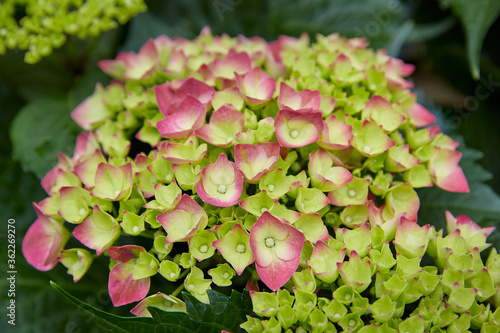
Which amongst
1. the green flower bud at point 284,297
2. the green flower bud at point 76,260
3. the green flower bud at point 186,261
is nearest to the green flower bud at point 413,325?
the green flower bud at point 284,297

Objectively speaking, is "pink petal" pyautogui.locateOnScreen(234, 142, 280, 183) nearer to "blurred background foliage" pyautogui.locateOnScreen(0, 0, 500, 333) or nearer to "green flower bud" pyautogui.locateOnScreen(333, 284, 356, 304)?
"green flower bud" pyautogui.locateOnScreen(333, 284, 356, 304)

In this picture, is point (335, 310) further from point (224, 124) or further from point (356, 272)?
point (224, 124)

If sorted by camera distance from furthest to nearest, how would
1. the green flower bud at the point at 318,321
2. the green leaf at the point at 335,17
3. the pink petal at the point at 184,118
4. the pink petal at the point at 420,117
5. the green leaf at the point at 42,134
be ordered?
1. the green leaf at the point at 335,17
2. the green leaf at the point at 42,134
3. the pink petal at the point at 420,117
4. the pink petal at the point at 184,118
5. the green flower bud at the point at 318,321

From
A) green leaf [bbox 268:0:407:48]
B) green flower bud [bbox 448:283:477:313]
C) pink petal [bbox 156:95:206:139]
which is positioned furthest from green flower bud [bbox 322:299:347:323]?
green leaf [bbox 268:0:407:48]

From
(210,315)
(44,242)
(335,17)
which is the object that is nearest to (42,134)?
(44,242)

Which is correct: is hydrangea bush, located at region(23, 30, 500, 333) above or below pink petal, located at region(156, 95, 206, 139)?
below

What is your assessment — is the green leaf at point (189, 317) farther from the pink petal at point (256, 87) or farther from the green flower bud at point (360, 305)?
the pink petal at point (256, 87)

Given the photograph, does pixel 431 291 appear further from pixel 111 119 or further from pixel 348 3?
pixel 348 3
